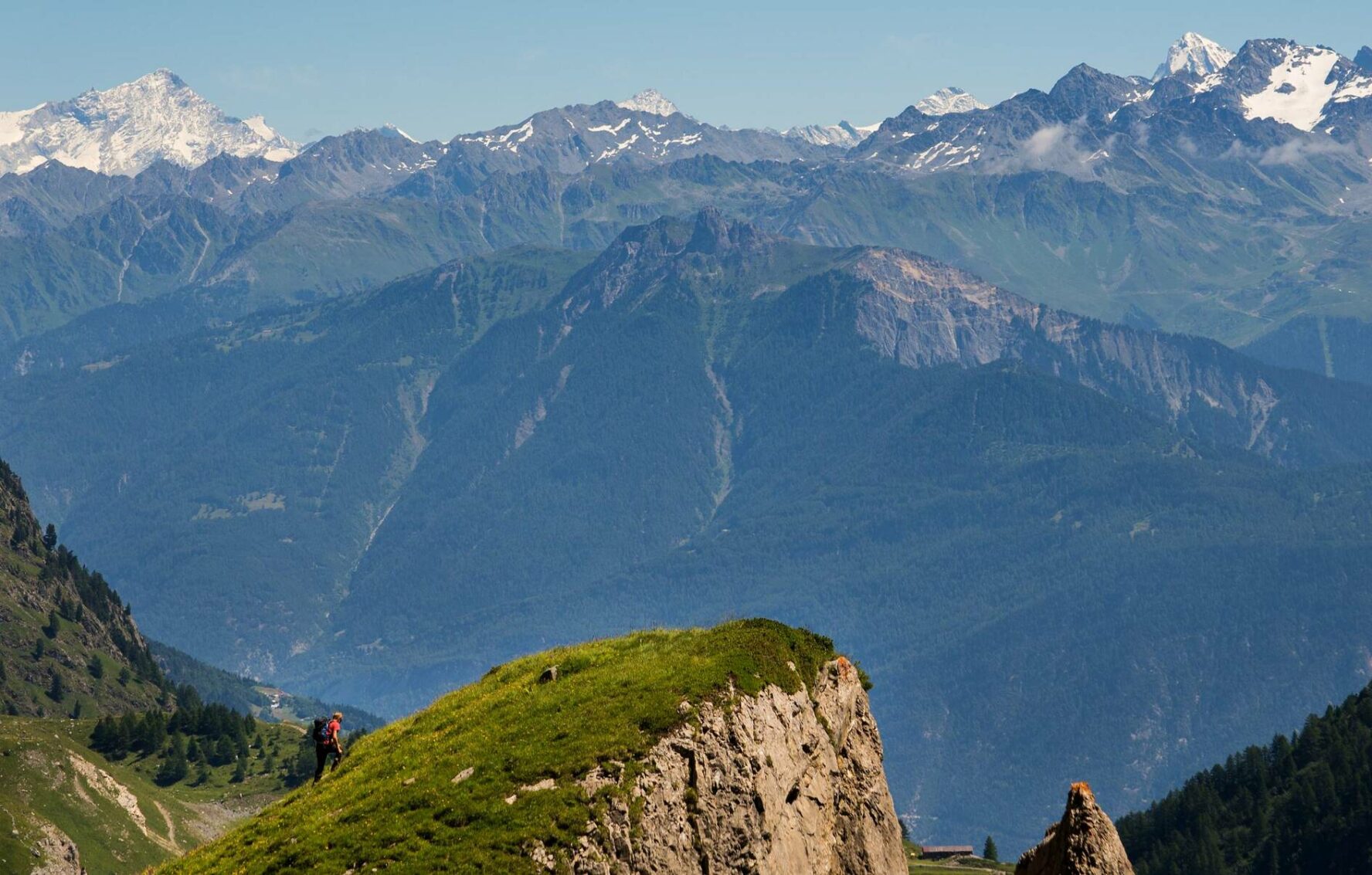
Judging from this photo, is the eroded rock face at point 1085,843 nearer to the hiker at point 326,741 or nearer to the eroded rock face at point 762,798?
the eroded rock face at point 762,798

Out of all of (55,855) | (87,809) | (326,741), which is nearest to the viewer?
(326,741)

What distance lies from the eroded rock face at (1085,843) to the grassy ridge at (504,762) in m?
11.8

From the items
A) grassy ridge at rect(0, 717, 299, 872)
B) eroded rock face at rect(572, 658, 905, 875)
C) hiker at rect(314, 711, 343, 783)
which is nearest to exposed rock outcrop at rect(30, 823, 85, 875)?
grassy ridge at rect(0, 717, 299, 872)

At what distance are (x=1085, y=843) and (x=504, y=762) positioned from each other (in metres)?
17.4

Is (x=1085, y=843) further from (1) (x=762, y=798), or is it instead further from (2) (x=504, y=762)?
(2) (x=504, y=762)

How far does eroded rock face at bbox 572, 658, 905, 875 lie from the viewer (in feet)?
171

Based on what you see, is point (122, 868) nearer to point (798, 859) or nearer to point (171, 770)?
point (171, 770)

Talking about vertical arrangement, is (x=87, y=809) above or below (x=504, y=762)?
above

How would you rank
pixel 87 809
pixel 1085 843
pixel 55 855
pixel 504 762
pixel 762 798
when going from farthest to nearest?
pixel 87 809 → pixel 55 855 → pixel 504 762 → pixel 762 798 → pixel 1085 843

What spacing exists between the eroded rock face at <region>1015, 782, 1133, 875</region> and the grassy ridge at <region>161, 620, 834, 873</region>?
38.8ft

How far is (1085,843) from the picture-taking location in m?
47.6

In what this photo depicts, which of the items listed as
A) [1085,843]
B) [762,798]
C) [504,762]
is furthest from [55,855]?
[1085,843]

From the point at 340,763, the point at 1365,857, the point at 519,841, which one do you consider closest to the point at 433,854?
the point at 519,841

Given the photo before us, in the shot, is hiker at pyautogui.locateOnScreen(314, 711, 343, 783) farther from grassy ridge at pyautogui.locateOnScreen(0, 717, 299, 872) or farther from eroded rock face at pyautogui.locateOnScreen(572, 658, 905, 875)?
grassy ridge at pyautogui.locateOnScreen(0, 717, 299, 872)
